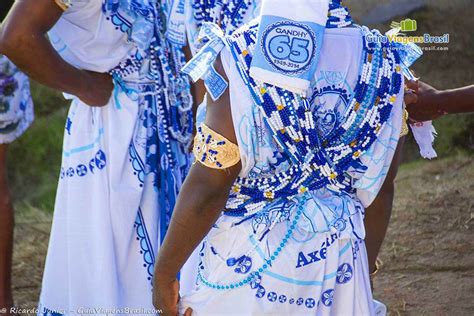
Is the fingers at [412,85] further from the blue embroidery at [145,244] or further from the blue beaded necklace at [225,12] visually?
the blue embroidery at [145,244]

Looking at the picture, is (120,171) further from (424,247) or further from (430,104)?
(424,247)

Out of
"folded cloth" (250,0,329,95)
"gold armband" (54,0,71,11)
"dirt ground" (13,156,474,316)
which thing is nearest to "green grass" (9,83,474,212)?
"dirt ground" (13,156,474,316)

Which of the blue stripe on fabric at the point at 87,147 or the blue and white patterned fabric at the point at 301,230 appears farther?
the blue stripe on fabric at the point at 87,147

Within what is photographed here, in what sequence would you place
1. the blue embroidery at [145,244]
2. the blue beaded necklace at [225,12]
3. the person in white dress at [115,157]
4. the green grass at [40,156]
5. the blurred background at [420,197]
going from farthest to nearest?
the green grass at [40,156], the blurred background at [420,197], the blue embroidery at [145,244], the person in white dress at [115,157], the blue beaded necklace at [225,12]

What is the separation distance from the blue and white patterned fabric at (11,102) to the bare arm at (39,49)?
0.83m

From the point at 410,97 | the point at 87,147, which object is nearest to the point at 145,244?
the point at 87,147

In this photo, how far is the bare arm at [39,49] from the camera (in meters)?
3.44

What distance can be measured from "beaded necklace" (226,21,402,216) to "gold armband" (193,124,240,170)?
5.0 inches

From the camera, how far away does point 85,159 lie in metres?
3.82

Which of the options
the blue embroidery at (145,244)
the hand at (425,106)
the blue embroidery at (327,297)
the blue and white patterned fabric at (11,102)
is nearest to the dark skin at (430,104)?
the hand at (425,106)

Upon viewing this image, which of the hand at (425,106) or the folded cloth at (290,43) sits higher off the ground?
the folded cloth at (290,43)

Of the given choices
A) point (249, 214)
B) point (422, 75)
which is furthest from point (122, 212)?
point (422, 75)

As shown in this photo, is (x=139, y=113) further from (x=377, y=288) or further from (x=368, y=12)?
(x=368, y=12)

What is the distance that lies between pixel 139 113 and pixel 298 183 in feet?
4.46
